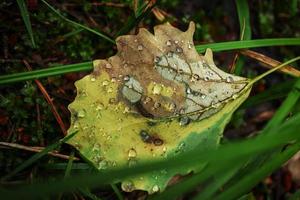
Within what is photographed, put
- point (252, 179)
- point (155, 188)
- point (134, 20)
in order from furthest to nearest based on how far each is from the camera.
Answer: point (134, 20), point (155, 188), point (252, 179)

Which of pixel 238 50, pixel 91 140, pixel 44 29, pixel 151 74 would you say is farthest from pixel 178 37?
pixel 44 29

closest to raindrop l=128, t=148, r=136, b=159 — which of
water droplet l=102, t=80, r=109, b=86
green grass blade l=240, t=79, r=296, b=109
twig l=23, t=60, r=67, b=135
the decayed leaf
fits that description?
the decayed leaf

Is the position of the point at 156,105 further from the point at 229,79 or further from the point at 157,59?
the point at 229,79

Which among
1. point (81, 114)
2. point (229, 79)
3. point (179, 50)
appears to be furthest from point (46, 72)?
point (229, 79)

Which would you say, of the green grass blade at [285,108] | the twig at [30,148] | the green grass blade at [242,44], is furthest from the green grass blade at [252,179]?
the twig at [30,148]

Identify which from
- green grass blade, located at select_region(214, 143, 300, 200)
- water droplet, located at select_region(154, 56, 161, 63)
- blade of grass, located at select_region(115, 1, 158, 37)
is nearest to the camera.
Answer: green grass blade, located at select_region(214, 143, 300, 200)

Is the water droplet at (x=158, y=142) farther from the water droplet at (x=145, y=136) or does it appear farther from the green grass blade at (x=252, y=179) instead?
the green grass blade at (x=252, y=179)

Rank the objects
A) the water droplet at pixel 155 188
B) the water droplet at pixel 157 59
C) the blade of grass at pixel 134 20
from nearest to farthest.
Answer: the water droplet at pixel 155 188 < the water droplet at pixel 157 59 < the blade of grass at pixel 134 20

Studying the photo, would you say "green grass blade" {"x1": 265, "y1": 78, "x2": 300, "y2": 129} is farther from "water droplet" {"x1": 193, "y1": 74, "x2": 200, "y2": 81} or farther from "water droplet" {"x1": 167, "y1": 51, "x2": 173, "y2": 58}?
"water droplet" {"x1": 167, "y1": 51, "x2": 173, "y2": 58}
